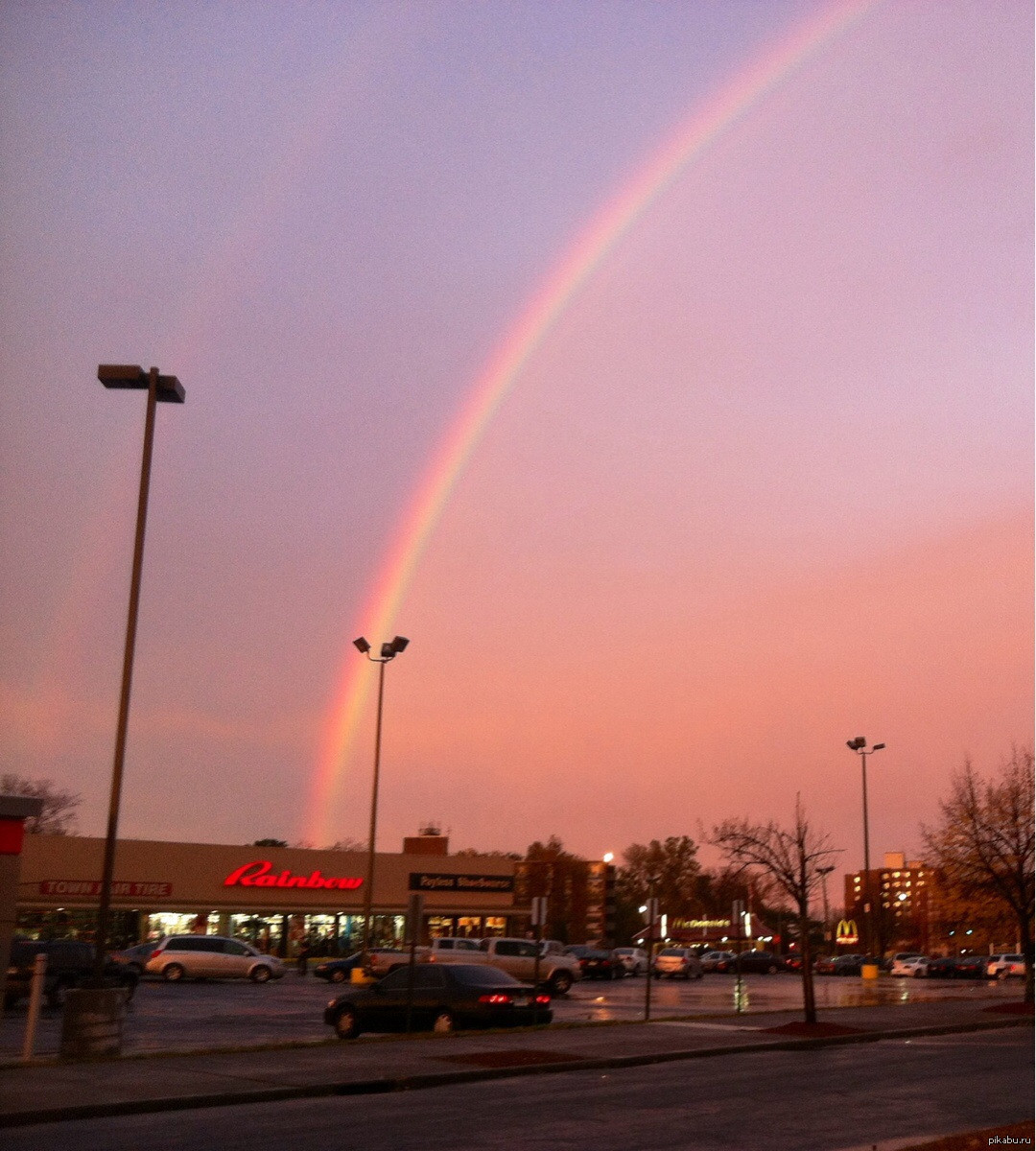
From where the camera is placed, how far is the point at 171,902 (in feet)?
193

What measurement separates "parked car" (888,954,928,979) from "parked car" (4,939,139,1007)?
44908 mm

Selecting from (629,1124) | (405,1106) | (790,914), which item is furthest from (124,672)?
(790,914)

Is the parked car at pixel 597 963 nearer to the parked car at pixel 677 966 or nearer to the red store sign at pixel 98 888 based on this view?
the parked car at pixel 677 966

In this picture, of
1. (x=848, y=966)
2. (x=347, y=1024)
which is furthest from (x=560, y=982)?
(x=848, y=966)

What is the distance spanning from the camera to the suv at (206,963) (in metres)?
45.9

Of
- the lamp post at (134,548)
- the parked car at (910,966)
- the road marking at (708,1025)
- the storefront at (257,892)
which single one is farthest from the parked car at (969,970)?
the lamp post at (134,548)

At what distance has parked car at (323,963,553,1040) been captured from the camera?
23781mm

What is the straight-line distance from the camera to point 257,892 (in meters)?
61.2

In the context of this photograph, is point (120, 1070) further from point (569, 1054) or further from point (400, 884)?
point (400, 884)

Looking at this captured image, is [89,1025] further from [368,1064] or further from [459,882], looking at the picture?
[459,882]

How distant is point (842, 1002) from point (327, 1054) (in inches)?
837

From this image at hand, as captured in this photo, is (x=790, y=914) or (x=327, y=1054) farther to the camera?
(x=790, y=914)

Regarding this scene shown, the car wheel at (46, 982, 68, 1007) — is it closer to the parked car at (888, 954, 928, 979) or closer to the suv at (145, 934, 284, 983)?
the suv at (145, 934, 284, 983)

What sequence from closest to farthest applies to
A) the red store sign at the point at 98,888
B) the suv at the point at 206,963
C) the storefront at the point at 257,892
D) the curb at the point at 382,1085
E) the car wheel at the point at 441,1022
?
the curb at the point at 382,1085
the car wheel at the point at 441,1022
the suv at the point at 206,963
the red store sign at the point at 98,888
the storefront at the point at 257,892
